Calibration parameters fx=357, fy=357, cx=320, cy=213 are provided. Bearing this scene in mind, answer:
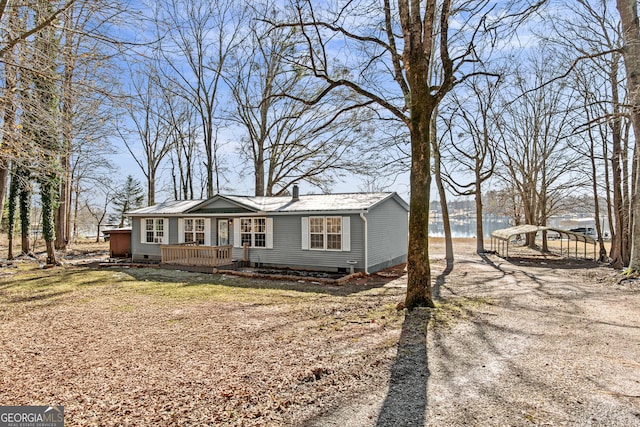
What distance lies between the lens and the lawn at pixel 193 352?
352 centimetres

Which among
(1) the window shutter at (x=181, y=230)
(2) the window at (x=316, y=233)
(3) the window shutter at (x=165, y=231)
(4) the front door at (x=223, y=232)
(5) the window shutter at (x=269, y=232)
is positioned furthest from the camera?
(3) the window shutter at (x=165, y=231)

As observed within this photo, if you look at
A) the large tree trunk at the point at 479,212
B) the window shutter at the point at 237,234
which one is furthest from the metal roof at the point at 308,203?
the large tree trunk at the point at 479,212

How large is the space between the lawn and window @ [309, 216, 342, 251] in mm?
3726

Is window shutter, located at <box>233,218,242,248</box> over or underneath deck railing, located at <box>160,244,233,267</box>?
over

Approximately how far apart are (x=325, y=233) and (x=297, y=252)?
145cm

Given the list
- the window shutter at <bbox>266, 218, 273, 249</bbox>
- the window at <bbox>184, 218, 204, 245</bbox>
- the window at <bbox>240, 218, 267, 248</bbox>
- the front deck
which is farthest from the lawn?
the window at <bbox>184, 218, 204, 245</bbox>

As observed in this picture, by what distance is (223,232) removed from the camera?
1559 centimetres

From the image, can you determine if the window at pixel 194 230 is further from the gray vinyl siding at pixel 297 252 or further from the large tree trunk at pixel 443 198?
the large tree trunk at pixel 443 198

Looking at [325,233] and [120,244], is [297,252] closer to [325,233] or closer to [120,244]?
[325,233]

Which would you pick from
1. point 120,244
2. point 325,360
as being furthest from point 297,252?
point 120,244

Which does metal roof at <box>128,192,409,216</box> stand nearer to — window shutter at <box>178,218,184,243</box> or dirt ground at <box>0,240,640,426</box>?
window shutter at <box>178,218,184,243</box>

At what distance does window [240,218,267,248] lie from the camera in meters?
14.7

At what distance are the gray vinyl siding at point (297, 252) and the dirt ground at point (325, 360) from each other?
414 cm

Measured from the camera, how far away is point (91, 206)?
34438 millimetres
